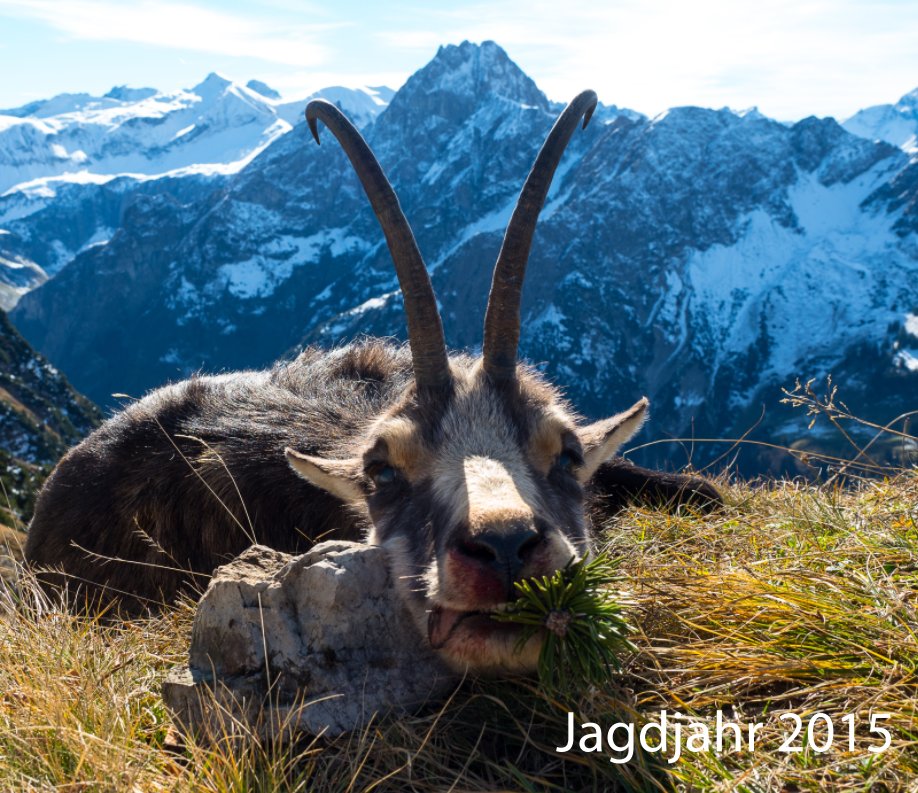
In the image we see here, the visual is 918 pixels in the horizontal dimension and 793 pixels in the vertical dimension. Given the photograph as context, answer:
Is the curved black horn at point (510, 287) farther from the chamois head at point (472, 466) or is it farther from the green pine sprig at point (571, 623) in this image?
the green pine sprig at point (571, 623)

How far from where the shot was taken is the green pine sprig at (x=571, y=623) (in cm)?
363

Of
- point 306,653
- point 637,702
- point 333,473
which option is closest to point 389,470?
point 333,473

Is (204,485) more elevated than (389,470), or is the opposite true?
(389,470)

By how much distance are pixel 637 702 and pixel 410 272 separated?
9.88 ft

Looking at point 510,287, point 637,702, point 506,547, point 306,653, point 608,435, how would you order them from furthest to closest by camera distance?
point 608,435, point 510,287, point 306,653, point 637,702, point 506,547

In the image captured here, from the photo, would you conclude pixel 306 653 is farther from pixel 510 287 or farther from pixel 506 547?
pixel 510 287

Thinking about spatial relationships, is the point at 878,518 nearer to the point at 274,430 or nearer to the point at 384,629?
the point at 384,629

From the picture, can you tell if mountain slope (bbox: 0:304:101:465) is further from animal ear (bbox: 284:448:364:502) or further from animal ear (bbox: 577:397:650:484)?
animal ear (bbox: 577:397:650:484)

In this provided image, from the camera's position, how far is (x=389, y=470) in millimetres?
5047

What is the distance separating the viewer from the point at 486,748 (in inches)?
149

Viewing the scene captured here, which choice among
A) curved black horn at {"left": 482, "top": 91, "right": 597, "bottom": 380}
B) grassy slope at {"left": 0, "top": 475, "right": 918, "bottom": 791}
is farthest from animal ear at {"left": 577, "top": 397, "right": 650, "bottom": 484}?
grassy slope at {"left": 0, "top": 475, "right": 918, "bottom": 791}

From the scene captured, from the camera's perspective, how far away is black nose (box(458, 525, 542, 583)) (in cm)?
364

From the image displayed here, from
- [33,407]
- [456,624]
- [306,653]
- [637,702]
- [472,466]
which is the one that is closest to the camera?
[637,702]

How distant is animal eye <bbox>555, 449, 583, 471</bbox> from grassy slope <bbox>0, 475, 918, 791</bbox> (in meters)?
0.83
